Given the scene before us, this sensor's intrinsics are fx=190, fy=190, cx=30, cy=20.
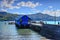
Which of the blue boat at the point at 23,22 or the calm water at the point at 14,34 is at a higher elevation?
the blue boat at the point at 23,22

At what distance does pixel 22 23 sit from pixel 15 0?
0.40 m

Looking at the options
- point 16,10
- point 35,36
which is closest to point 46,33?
point 35,36

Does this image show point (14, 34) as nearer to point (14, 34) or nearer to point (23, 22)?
point (14, 34)

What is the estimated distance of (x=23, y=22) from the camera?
3049 millimetres

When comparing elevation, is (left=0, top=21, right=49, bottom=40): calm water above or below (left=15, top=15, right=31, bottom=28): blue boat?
below

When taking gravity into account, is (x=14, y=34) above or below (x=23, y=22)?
below

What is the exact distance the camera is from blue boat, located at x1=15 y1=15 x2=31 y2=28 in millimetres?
3039

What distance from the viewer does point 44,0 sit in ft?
10.2

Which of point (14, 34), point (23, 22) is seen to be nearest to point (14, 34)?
point (14, 34)

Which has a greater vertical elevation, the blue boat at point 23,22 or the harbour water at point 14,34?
the blue boat at point 23,22

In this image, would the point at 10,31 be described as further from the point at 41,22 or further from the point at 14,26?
the point at 41,22

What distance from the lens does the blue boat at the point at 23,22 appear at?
3039mm

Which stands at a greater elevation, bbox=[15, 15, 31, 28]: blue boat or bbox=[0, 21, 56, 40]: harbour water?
bbox=[15, 15, 31, 28]: blue boat

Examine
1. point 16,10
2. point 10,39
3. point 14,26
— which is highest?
point 16,10
